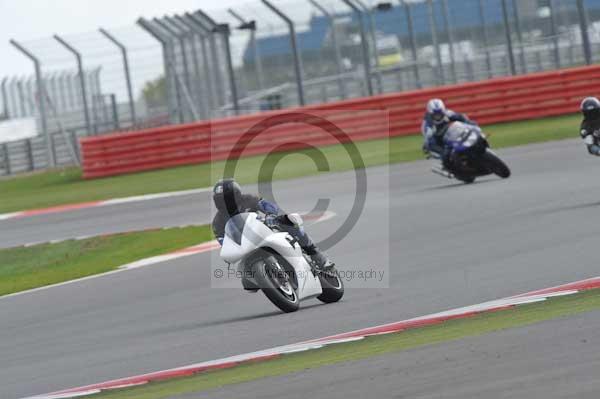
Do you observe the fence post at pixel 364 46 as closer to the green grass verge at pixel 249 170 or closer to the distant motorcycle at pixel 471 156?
the green grass verge at pixel 249 170

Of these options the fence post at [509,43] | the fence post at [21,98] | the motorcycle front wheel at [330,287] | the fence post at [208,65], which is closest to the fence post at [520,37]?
the fence post at [509,43]

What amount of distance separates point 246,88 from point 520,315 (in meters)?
23.9

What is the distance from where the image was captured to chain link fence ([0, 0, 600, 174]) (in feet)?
99.2

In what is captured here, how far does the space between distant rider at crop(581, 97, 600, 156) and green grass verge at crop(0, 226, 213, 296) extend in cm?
491

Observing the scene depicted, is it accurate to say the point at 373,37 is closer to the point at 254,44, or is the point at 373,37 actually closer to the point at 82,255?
the point at 254,44

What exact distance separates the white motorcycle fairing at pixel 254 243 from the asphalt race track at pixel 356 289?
40cm

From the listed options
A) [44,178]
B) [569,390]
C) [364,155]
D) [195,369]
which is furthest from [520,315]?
[44,178]

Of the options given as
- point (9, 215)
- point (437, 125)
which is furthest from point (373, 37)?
point (437, 125)

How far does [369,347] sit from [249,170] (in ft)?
63.0

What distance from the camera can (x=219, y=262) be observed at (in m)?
14.7

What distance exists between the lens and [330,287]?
427 inches

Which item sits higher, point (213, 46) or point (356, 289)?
point (213, 46)

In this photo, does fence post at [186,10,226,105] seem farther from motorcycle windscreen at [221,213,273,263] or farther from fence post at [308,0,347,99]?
motorcycle windscreen at [221,213,273,263]

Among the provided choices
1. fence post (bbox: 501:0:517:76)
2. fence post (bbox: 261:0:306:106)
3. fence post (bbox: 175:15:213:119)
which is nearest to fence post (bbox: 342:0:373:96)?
fence post (bbox: 261:0:306:106)
